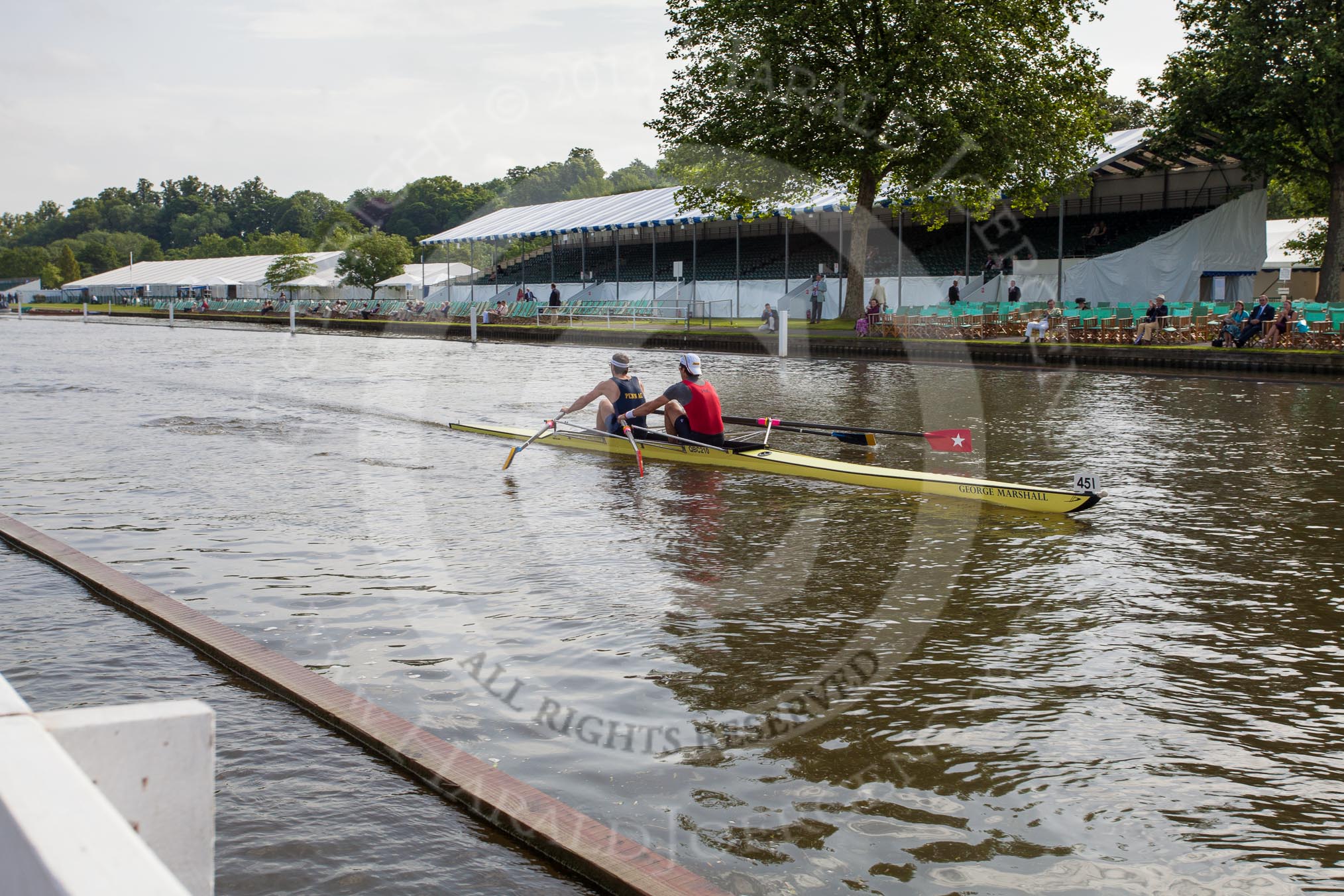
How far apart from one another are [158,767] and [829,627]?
519 centimetres

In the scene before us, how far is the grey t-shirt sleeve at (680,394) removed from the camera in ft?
41.3

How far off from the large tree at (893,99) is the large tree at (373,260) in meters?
39.5

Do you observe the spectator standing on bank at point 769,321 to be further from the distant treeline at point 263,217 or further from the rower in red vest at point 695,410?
the rower in red vest at point 695,410

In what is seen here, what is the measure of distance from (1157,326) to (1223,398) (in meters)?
8.81

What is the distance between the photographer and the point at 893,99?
3077cm

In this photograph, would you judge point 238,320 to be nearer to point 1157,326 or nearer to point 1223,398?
point 1157,326

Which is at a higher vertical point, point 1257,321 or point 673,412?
point 1257,321

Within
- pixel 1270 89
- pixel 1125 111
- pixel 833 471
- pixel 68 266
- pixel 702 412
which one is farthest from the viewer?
pixel 68 266

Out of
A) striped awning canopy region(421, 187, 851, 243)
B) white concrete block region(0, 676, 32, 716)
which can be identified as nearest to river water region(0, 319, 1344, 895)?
white concrete block region(0, 676, 32, 716)

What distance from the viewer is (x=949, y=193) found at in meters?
32.8

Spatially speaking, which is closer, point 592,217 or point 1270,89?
point 1270,89

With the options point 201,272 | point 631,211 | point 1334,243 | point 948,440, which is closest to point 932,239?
point 631,211

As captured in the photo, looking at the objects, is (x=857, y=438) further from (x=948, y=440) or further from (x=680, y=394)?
(x=680, y=394)

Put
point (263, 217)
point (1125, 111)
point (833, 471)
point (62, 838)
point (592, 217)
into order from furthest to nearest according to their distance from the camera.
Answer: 1. point (263, 217)
2. point (1125, 111)
3. point (592, 217)
4. point (833, 471)
5. point (62, 838)
